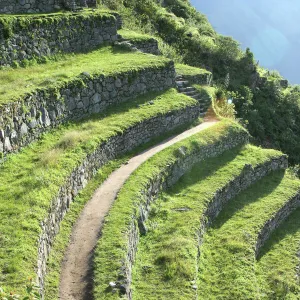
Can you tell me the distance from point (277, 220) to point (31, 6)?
14.2m

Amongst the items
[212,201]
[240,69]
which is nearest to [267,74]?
[240,69]

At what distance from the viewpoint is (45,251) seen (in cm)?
1053

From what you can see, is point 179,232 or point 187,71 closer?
point 179,232

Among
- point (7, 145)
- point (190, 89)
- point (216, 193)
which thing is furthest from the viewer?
point (190, 89)

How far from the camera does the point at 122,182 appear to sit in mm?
14438

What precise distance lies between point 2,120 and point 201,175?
783 cm

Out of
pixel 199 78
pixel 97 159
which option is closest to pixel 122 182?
pixel 97 159

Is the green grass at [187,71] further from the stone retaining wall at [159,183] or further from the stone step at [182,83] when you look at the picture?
the stone retaining wall at [159,183]

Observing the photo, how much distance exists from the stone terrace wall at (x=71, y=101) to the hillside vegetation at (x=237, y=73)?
765 centimetres

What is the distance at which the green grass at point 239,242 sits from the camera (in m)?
12.8

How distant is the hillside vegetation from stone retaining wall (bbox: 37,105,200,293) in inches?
326

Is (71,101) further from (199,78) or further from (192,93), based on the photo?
(199,78)

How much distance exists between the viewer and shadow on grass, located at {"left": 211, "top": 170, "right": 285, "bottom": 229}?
16.5 m

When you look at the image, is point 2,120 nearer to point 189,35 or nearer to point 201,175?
point 201,175
